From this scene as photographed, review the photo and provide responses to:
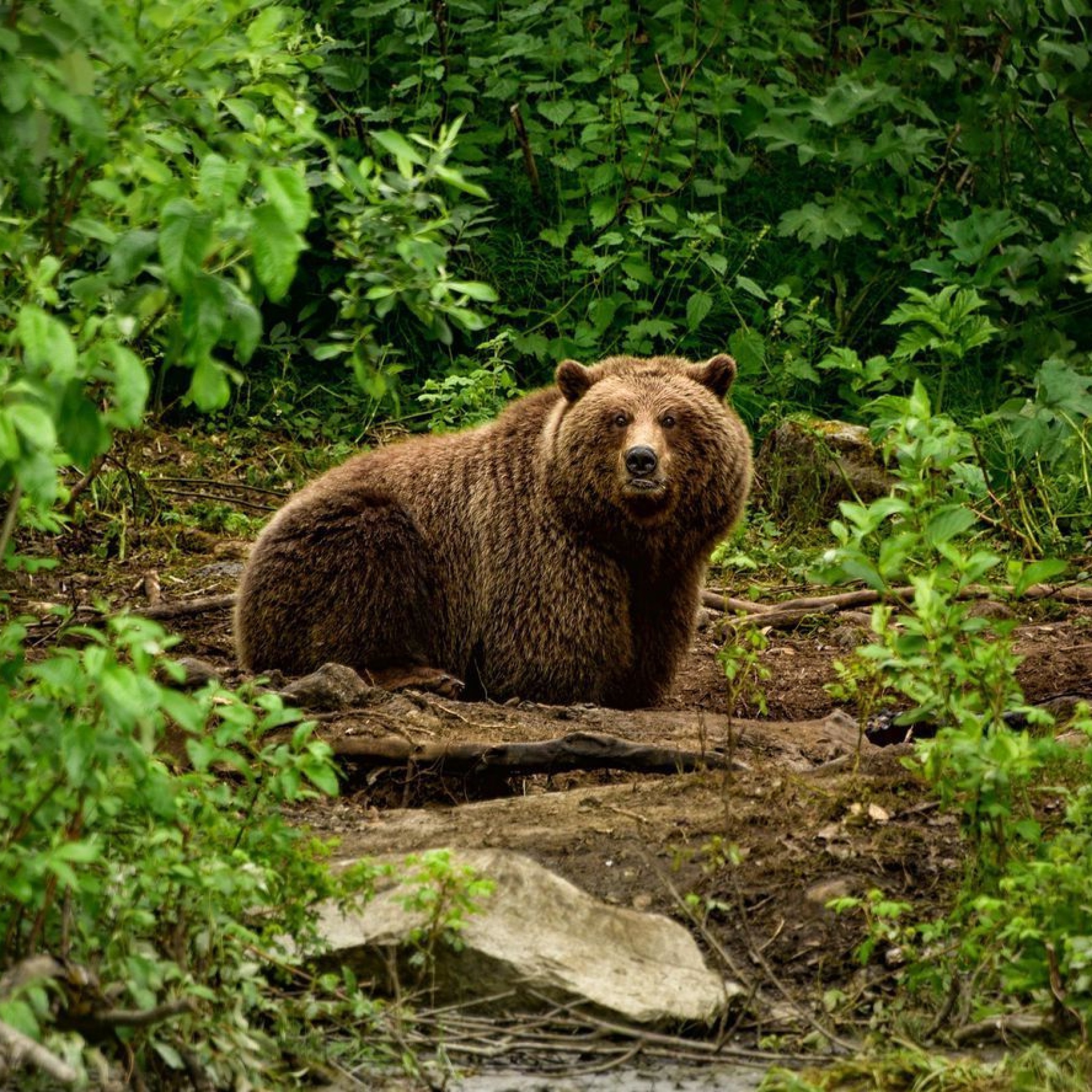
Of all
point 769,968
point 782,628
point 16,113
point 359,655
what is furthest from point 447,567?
point 16,113

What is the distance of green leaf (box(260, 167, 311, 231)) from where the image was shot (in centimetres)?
293

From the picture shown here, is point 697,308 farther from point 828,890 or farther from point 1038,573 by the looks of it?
point 1038,573

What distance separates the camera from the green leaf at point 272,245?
296 cm

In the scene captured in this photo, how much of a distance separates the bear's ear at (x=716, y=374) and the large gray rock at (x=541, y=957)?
11.5 feet

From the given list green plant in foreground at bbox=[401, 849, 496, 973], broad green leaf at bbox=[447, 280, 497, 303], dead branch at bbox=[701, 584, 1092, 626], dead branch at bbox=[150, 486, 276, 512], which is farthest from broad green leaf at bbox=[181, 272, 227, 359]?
dead branch at bbox=[150, 486, 276, 512]

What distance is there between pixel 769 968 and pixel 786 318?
259 inches

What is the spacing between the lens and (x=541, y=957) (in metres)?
3.84

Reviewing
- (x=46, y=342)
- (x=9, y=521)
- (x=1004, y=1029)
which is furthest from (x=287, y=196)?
(x=1004, y=1029)

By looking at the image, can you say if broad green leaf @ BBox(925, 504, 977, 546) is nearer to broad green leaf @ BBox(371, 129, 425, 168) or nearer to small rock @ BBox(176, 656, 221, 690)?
broad green leaf @ BBox(371, 129, 425, 168)

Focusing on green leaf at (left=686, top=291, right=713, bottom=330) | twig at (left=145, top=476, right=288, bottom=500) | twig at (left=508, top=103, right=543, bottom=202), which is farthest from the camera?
twig at (left=508, top=103, right=543, bottom=202)

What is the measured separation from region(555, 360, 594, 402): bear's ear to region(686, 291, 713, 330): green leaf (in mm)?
2428

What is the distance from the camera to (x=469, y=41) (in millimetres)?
10211

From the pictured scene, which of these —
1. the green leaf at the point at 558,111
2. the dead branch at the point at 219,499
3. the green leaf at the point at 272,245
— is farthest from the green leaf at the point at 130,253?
the green leaf at the point at 558,111

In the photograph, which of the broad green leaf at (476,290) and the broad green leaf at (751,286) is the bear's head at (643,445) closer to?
the broad green leaf at (751,286)
